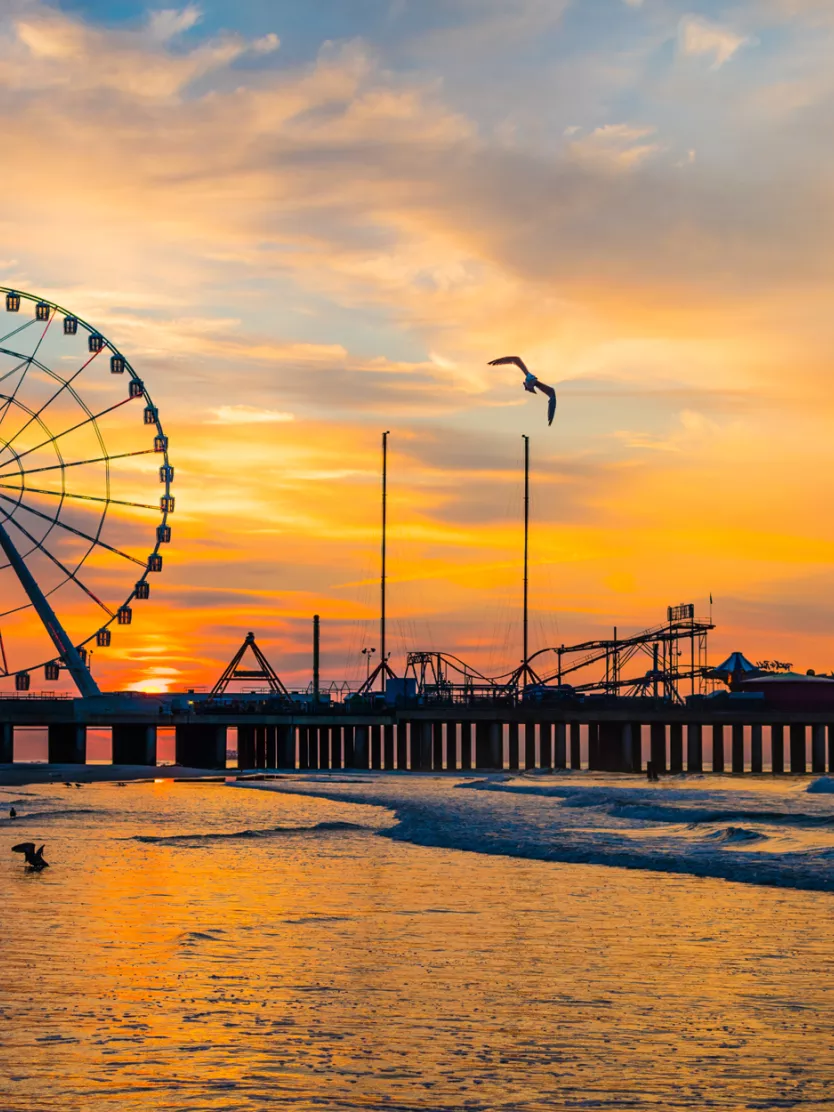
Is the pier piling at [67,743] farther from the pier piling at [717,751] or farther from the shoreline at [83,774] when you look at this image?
the pier piling at [717,751]

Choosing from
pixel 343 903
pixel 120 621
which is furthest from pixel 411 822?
pixel 120 621

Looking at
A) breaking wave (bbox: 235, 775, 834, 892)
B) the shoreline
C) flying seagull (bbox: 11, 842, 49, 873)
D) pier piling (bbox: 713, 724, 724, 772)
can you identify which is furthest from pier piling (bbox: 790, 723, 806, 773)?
flying seagull (bbox: 11, 842, 49, 873)

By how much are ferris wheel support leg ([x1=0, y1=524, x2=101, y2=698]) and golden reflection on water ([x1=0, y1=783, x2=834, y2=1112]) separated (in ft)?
198

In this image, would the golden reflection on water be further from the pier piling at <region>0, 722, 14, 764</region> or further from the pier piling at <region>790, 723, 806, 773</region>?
the pier piling at <region>790, 723, 806, 773</region>

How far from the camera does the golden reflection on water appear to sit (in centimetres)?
1114

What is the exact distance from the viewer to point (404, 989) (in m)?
15.1

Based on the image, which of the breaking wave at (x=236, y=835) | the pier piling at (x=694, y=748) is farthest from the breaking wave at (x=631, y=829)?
the pier piling at (x=694, y=748)

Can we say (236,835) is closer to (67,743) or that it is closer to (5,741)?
(5,741)

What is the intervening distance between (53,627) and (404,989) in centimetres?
7885

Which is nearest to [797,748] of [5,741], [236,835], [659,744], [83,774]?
[659,744]

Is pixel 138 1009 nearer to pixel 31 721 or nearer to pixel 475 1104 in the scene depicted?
pixel 475 1104

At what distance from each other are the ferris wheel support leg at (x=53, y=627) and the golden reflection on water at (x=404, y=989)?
6031 centimetres

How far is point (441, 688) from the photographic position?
12075cm

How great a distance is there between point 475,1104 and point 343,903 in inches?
450
